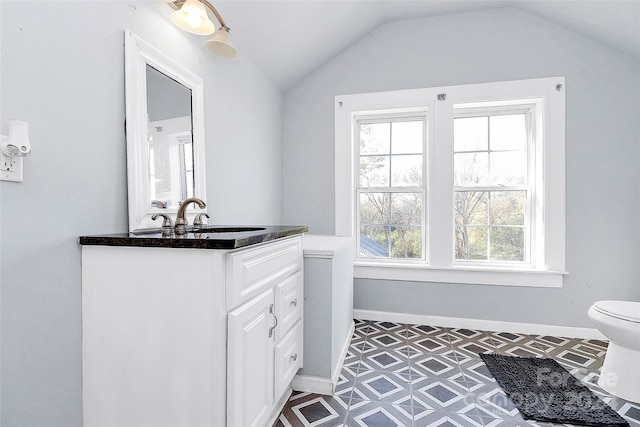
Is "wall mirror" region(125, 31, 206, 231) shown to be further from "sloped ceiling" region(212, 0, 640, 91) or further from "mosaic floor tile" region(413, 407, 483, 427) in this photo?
"mosaic floor tile" region(413, 407, 483, 427)

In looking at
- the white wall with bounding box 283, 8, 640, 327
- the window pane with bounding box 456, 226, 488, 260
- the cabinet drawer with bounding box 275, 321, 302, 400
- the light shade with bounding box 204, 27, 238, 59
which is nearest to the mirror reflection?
the light shade with bounding box 204, 27, 238, 59

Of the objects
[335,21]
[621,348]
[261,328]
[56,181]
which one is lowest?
[621,348]

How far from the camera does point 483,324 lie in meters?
2.69

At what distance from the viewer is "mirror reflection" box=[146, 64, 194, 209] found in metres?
1.46

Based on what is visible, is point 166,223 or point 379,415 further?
point 379,415

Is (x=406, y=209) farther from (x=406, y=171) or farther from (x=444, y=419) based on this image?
(x=444, y=419)

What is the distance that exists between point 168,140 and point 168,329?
94 cm

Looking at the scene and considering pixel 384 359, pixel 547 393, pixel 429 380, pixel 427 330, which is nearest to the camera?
pixel 547 393

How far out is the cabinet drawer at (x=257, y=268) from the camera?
1.06 meters

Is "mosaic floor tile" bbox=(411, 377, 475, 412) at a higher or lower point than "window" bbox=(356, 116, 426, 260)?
lower

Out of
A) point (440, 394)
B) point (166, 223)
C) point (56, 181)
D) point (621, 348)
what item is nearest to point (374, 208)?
point (440, 394)

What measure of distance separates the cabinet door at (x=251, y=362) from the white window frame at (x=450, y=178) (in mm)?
1660

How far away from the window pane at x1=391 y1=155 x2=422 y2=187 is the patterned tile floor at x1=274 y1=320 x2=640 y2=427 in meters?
1.27

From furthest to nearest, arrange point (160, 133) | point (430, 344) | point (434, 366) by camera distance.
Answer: point (430, 344) → point (434, 366) → point (160, 133)
